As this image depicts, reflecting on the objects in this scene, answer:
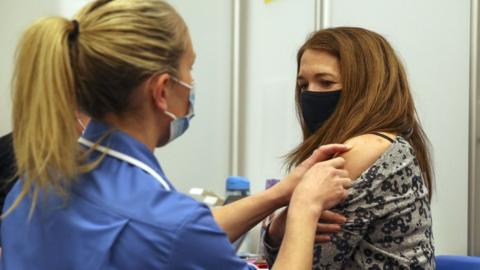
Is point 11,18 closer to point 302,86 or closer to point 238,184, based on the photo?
point 238,184

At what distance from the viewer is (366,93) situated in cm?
138

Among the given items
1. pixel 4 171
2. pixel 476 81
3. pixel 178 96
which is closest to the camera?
pixel 178 96

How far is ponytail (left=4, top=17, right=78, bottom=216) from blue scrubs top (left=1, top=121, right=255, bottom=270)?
0.10ft

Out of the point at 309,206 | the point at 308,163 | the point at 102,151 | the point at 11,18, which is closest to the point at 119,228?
the point at 102,151

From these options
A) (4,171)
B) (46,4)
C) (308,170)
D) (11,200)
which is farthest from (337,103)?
(46,4)

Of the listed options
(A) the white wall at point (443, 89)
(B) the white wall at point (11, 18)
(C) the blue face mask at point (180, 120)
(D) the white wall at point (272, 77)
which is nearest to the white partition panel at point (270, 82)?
(D) the white wall at point (272, 77)

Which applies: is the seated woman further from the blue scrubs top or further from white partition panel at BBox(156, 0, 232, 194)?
white partition panel at BBox(156, 0, 232, 194)

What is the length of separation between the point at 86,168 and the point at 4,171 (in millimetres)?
1497

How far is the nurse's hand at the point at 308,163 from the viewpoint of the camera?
129 centimetres

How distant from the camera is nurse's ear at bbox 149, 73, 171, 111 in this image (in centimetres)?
94

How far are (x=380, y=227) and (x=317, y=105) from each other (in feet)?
1.11

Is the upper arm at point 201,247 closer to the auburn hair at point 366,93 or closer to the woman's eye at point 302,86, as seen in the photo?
the auburn hair at point 366,93

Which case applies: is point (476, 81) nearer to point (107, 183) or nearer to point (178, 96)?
point (178, 96)

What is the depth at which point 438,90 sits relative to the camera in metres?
2.09
